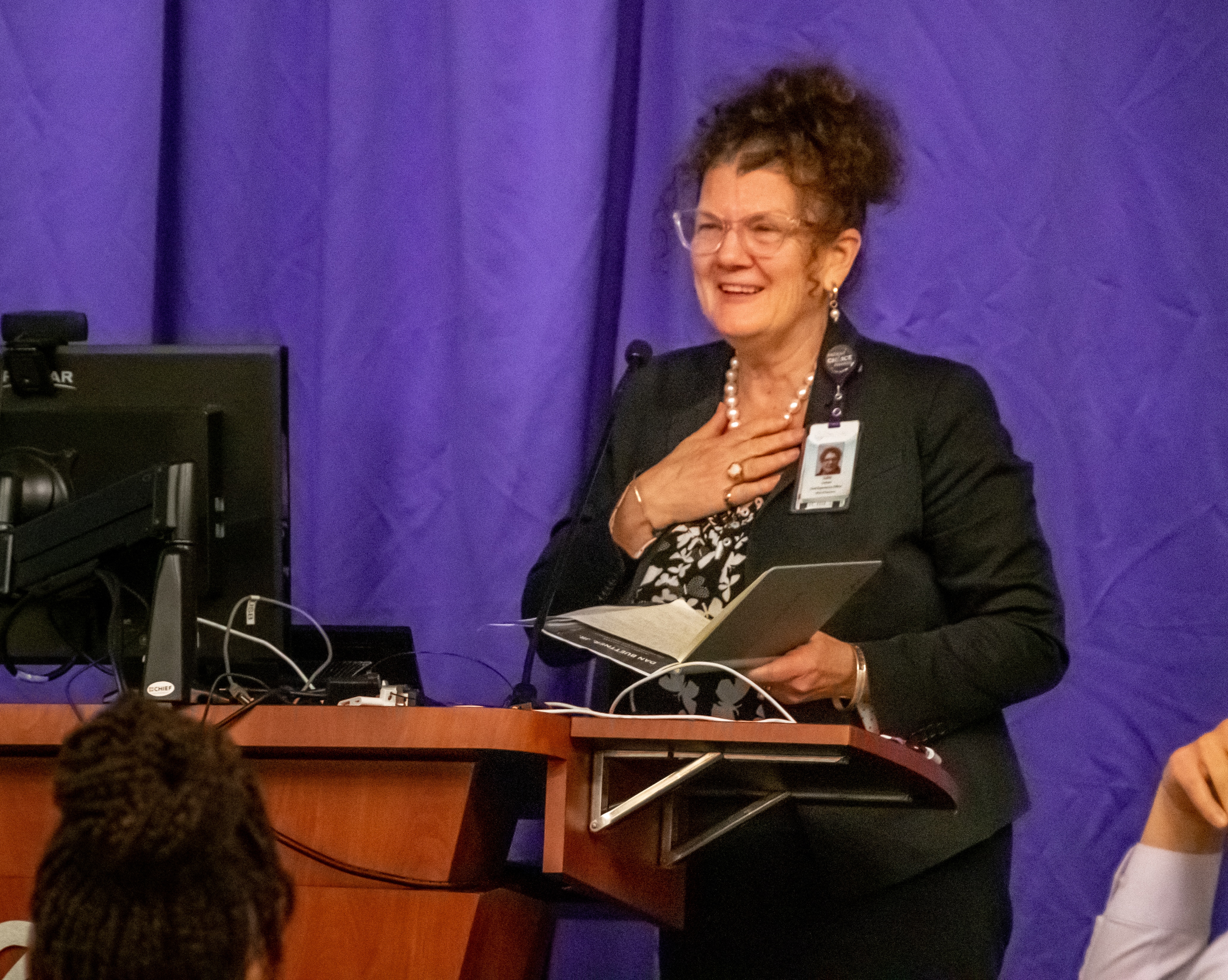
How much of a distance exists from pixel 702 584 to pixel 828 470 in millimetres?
218

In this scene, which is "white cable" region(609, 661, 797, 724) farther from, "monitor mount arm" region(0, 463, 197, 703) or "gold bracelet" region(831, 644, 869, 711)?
"monitor mount arm" region(0, 463, 197, 703)

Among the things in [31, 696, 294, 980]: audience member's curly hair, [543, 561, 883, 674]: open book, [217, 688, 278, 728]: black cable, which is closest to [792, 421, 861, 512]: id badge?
[543, 561, 883, 674]: open book

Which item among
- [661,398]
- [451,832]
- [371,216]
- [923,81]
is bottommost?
[451,832]

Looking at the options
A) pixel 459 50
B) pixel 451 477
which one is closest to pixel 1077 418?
pixel 451 477

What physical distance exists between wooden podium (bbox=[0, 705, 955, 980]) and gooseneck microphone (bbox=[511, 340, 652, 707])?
3.6 inches

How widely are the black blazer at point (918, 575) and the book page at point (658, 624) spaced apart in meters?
0.31

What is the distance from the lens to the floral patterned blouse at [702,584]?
1.68 metres

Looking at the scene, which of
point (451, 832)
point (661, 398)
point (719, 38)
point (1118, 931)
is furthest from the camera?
point (719, 38)

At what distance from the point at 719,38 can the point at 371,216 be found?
1.96 feet

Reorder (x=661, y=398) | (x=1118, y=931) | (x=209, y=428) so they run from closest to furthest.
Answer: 1. (x=1118, y=931)
2. (x=209, y=428)
3. (x=661, y=398)

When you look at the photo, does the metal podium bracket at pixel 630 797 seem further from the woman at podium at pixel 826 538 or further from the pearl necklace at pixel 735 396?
the pearl necklace at pixel 735 396

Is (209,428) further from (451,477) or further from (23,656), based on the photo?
(451,477)

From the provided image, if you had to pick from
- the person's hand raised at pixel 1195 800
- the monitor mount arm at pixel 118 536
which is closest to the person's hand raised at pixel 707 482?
the monitor mount arm at pixel 118 536

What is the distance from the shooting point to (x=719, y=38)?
2.11 metres
